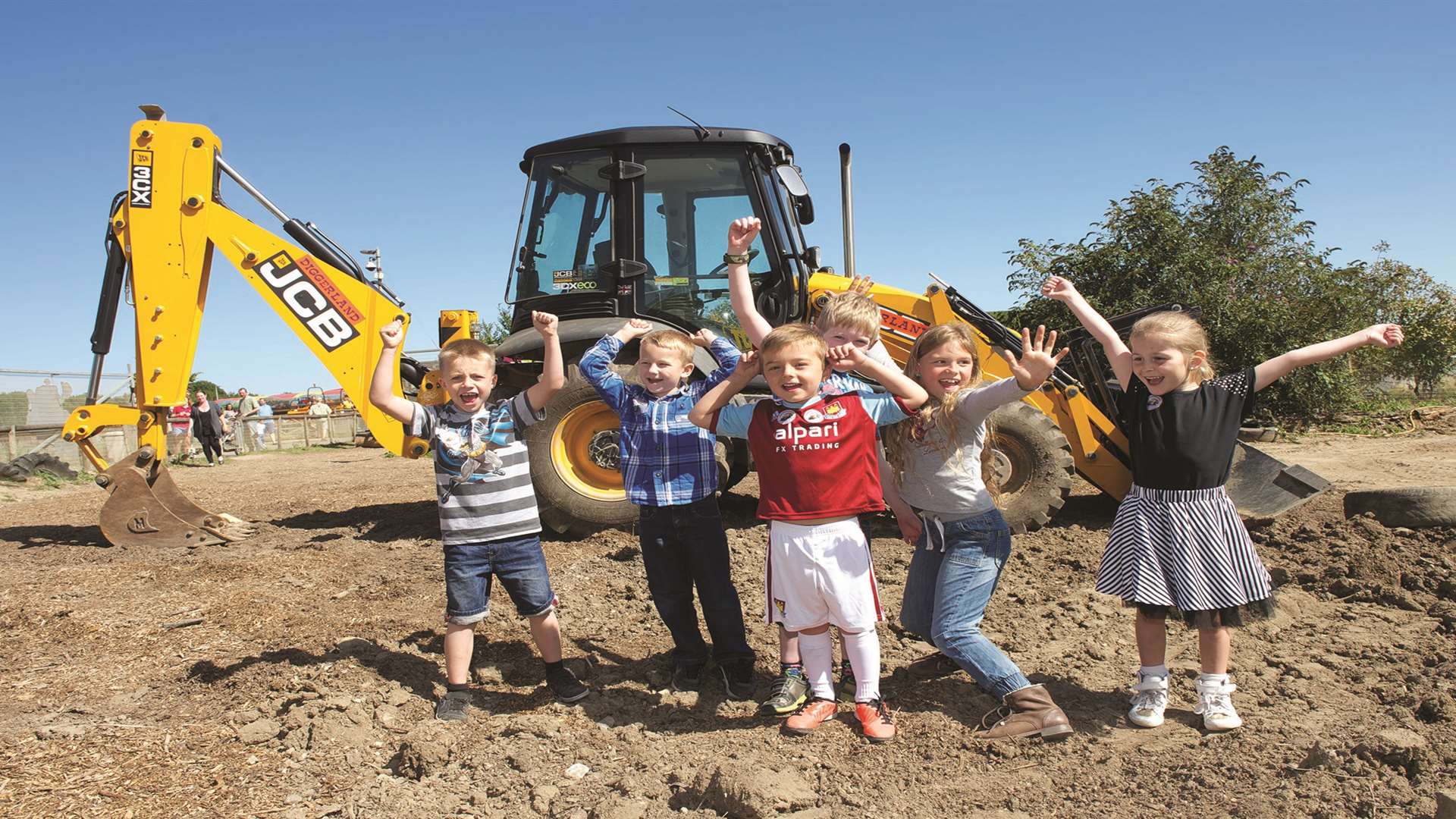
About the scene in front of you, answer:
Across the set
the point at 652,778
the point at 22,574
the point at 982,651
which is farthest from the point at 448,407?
the point at 22,574

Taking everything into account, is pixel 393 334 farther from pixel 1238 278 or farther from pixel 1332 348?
pixel 1238 278

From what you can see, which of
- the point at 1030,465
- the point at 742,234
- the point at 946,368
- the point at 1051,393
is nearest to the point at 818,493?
the point at 946,368

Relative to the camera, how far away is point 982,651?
3014mm

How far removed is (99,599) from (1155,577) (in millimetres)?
5401

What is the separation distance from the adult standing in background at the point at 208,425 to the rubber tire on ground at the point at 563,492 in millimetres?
12657

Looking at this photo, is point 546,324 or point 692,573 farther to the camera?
point 692,573

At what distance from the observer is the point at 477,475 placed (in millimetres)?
3232

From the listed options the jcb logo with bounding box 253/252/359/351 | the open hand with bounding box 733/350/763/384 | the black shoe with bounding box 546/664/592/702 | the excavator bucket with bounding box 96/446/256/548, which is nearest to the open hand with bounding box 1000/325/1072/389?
the open hand with bounding box 733/350/763/384

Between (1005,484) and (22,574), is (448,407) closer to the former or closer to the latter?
(1005,484)

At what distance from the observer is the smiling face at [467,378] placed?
3.21 meters

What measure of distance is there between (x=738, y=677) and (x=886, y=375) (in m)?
1.34

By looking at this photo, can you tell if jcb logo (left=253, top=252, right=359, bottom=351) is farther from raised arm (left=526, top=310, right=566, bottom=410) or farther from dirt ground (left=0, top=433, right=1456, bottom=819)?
raised arm (left=526, top=310, right=566, bottom=410)

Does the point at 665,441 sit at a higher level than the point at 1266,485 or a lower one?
higher

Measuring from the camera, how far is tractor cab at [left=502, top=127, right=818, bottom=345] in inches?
238
